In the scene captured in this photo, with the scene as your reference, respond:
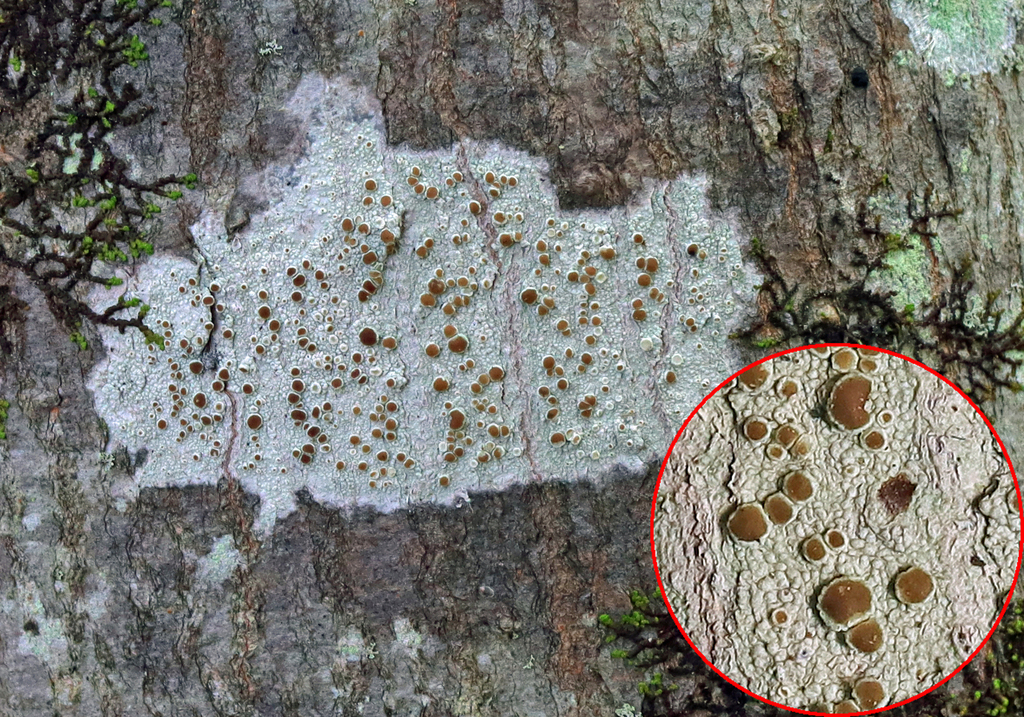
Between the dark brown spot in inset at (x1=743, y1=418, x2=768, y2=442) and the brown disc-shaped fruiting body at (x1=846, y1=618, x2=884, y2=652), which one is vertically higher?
the dark brown spot in inset at (x1=743, y1=418, x2=768, y2=442)

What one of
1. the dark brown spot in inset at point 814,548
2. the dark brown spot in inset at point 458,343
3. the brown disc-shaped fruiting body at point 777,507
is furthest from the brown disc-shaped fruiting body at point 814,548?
the dark brown spot in inset at point 458,343

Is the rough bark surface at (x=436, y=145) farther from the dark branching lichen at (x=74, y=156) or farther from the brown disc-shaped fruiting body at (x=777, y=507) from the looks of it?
the brown disc-shaped fruiting body at (x=777, y=507)

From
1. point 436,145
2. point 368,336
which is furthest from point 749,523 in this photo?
point 436,145

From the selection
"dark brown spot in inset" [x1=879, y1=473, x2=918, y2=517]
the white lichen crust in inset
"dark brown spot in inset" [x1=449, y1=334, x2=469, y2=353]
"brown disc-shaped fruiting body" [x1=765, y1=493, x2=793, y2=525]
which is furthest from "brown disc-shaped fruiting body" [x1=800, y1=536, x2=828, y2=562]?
"dark brown spot in inset" [x1=449, y1=334, x2=469, y2=353]

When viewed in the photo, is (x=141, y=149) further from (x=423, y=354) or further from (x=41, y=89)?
(x=423, y=354)

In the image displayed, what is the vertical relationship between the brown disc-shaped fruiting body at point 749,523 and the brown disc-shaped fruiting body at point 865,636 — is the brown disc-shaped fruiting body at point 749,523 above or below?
above

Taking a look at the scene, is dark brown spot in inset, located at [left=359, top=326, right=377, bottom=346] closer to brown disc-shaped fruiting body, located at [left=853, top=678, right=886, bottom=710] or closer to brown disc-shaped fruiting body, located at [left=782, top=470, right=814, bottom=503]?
brown disc-shaped fruiting body, located at [left=782, top=470, right=814, bottom=503]

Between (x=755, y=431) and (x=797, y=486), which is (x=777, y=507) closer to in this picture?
(x=797, y=486)
